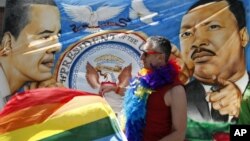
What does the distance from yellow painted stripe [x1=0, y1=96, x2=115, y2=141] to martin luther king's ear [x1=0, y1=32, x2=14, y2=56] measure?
3.19 meters

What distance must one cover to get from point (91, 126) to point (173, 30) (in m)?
2.90

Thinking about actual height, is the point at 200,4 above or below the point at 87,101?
above

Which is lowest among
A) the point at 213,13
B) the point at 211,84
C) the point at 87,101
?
the point at 211,84

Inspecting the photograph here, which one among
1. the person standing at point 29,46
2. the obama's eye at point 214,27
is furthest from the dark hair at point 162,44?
the person standing at point 29,46

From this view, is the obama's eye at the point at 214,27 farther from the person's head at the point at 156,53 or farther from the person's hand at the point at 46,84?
the person's head at the point at 156,53

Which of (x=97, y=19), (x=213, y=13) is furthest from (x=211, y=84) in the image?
(x=97, y=19)

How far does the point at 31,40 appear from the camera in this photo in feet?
16.9

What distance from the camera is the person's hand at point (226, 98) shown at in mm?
4590

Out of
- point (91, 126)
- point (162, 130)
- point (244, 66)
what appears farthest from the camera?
point (244, 66)

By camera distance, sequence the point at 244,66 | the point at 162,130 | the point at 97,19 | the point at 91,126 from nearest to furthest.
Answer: the point at 91,126 → the point at 162,130 → the point at 244,66 → the point at 97,19

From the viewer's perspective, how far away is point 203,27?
479 cm

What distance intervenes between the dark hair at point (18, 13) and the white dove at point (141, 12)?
2.72 ft

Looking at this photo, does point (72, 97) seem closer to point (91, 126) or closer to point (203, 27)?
point (91, 126)

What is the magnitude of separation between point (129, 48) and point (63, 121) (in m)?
2.87
